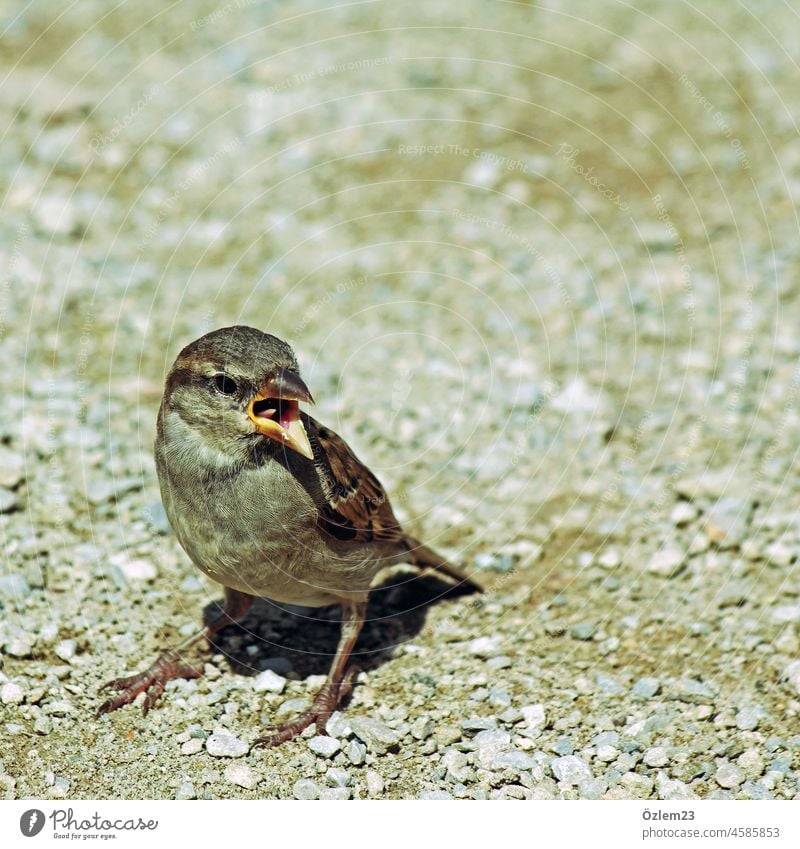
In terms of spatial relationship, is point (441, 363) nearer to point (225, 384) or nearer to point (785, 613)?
point (785, 613)

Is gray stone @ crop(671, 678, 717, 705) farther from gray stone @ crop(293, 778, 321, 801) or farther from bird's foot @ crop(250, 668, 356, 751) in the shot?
gray stone @ crop(293, 778, 321, 801)

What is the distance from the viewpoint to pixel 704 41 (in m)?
11.7

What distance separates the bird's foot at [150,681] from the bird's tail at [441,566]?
149 cm

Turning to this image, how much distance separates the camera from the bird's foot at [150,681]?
19.6 ft

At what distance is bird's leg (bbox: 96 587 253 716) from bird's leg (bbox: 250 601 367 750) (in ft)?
2.13

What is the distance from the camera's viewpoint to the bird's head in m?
5.34

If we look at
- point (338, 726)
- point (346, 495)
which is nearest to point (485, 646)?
point (338, 726)

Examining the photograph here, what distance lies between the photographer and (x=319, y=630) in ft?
21.8

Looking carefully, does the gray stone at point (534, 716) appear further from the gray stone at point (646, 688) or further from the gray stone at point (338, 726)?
the gray stone at point (338, 726)

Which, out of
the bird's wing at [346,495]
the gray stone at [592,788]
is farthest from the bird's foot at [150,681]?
the gray stone at [592,788]

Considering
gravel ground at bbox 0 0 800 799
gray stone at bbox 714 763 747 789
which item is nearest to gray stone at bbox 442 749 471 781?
gravel ground at bbox 0 0 800 799

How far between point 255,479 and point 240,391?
425 millimetres

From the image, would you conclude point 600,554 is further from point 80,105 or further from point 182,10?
point 182,10

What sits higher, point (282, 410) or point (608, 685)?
point (282, 410)
